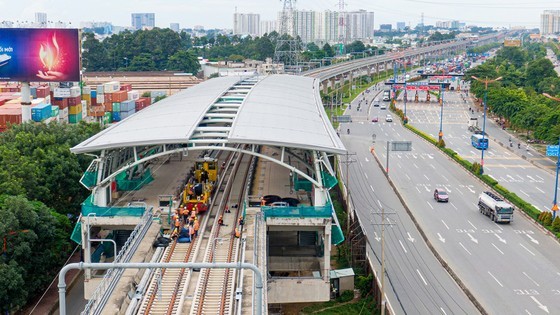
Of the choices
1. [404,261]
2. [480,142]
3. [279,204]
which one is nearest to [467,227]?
[404,261]

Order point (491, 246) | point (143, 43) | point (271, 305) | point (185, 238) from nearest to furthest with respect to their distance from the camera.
→ point (185, 238) → point (271, 305) → point (491, 246) → point (143, 43)

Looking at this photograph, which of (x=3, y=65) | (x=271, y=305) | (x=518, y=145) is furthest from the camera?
(x=518, y=145)

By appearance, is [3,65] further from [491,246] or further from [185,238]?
[491,246]

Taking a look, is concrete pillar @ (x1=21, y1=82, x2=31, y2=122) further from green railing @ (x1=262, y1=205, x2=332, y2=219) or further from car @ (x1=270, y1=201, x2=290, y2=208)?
green railing @ (x1=262, y1=205, x2=332, y2=219)

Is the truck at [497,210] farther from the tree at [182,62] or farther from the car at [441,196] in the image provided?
the tree at [182,62]

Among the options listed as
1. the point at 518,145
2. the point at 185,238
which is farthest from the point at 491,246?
the point at 518,145

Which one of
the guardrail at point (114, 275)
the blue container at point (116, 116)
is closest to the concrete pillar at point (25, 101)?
the blue container at point (116, 116)

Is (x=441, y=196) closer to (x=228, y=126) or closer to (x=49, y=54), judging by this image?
(x=228, y=126)
